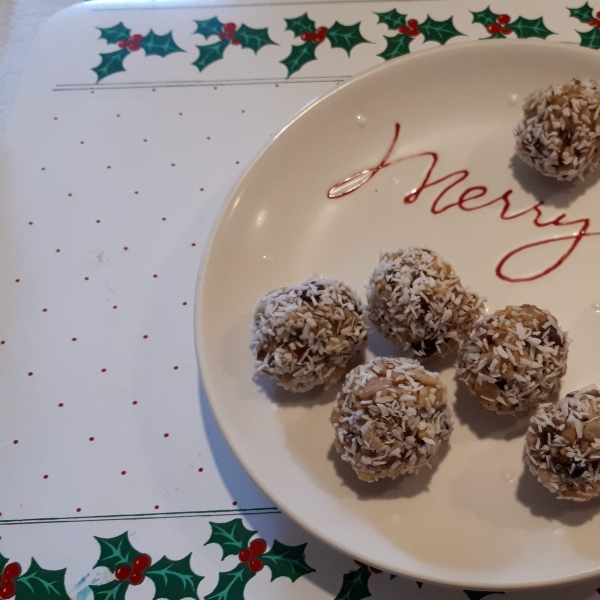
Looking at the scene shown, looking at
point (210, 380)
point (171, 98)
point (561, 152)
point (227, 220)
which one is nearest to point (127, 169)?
point (171, 98)

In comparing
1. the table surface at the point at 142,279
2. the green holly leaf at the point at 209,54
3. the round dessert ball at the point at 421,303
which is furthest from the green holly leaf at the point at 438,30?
the round dessert ball at the point at 421,303

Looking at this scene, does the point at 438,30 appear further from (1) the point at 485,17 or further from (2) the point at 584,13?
(2) the point at 584,13

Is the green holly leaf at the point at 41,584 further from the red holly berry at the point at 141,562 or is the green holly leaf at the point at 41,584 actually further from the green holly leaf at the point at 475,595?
the green holly leaf at the point at 475,595

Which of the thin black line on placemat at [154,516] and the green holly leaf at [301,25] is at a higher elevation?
the green holly leaf at [301,25]

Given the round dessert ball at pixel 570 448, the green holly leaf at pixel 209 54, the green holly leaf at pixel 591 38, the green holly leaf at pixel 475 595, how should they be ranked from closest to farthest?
the round dessert ball at pixel 570 448 → the green holly leaf at pixel 475 595 → the green holly leaf at pixel 591 38 → the green holly leaf at pixel 209 54

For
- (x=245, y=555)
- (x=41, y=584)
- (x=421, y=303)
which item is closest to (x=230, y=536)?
(x=245, y=555)
